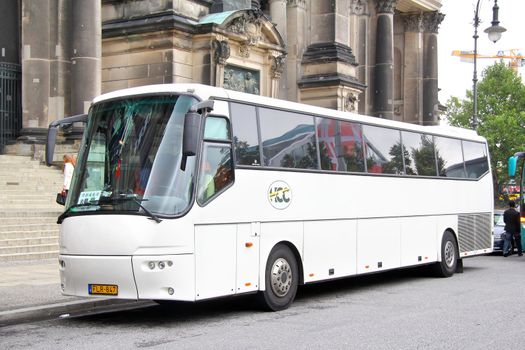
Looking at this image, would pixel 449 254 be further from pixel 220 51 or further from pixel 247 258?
pixel 220 51

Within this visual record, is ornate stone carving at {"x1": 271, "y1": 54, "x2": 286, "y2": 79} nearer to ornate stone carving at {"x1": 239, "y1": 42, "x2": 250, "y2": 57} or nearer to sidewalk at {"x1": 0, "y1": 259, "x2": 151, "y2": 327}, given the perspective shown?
ornate stone carving at {"x1": 239, "y1": 42, "x2": 250, "y2": 57}

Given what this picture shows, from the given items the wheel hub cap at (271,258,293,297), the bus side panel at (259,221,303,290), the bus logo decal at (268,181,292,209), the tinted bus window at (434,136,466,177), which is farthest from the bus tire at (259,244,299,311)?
the tinted bus window at (434,136,466,177)

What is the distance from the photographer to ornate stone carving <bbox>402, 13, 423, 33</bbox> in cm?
4200

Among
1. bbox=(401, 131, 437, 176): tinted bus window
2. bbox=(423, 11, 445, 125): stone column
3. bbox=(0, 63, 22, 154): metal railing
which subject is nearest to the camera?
bbox=(401, 131, 437, 176): tinted bus window

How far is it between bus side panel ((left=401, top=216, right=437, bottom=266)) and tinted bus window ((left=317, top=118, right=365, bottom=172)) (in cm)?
214

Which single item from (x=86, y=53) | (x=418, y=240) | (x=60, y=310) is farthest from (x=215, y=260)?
(x=86, y=53)

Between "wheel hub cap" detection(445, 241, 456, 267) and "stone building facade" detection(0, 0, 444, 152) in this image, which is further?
"stone building facade" detection(0, 0, 444, 152)

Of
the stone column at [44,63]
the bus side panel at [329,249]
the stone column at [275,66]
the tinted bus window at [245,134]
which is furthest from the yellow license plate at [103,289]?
the stone column at [275,66]

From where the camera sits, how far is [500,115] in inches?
2714

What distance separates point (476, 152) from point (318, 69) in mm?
12343

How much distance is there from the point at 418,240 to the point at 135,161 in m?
7.54

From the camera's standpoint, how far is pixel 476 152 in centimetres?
1872

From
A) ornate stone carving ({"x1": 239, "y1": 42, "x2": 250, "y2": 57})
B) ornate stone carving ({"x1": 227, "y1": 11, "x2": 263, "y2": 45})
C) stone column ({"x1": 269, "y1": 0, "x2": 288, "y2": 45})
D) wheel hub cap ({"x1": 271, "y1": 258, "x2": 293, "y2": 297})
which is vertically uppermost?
stone column ({"x1": 269, "y1": 0, "x2": 288, "y2": 45})

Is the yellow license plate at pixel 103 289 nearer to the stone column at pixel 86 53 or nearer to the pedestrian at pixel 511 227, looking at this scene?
the stone column at pixel 86 53
